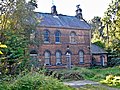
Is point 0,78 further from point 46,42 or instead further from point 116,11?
point 116,11

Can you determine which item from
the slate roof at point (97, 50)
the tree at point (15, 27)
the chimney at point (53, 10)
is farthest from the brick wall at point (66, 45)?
the tree at point (15, 27)

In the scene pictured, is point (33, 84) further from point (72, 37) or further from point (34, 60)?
point (72, 37)

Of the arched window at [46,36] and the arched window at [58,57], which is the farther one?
the arched window at [58,57]

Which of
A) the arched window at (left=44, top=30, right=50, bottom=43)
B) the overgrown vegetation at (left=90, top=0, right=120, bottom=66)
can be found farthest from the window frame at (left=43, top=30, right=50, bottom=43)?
the overgrown vegetation at (left=90, top=0, right=120, bottom=66)

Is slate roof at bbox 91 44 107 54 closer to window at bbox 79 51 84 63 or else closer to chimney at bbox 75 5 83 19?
window at bbox 79 51 84 63

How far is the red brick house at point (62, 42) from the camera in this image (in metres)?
35.7

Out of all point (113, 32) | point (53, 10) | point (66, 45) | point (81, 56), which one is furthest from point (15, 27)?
point (113, 32)

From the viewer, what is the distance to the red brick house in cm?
3572

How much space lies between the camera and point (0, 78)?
1619cm

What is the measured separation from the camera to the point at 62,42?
37.5 meters

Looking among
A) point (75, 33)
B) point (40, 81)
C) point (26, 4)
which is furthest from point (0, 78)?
point (75, 33)

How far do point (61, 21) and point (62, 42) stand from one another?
3510mm

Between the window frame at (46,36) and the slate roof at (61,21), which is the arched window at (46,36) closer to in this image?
the window frame at (46,36)

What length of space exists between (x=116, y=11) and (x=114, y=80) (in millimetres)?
26231
